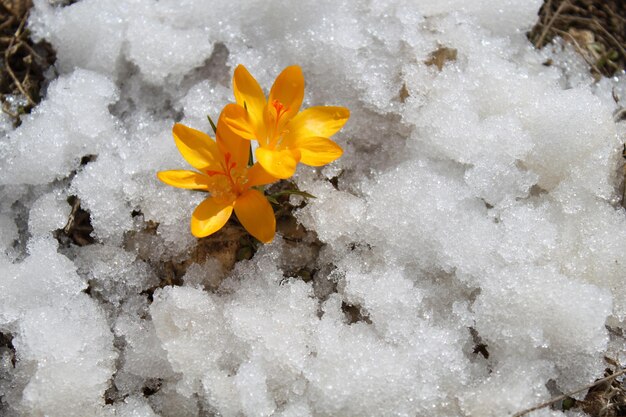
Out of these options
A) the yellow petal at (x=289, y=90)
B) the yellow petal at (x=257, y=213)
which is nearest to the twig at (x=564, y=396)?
the yellow petal at (x=257, y=213)

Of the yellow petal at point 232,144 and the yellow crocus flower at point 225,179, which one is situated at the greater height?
the yellow petal at point 232,144

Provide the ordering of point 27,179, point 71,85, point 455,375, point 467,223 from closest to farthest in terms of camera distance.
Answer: point 455,375 < point 467,223 < point 27,179 < point 71,85

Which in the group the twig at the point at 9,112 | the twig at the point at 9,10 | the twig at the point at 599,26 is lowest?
the twig at the point at 9,112

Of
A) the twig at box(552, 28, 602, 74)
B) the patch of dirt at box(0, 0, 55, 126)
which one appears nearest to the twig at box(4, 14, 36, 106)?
the patch of dirt at box(0, 0, 55, 126)

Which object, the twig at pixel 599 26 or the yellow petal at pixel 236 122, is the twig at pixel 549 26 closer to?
the twig at pixel 599 26

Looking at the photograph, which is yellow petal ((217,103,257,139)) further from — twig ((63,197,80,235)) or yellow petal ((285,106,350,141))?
twig ((63,197,80,235))

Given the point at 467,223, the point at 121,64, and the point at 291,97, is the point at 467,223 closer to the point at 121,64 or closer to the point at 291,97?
the point at 291,97

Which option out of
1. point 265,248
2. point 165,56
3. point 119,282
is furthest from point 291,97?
point 119,282
